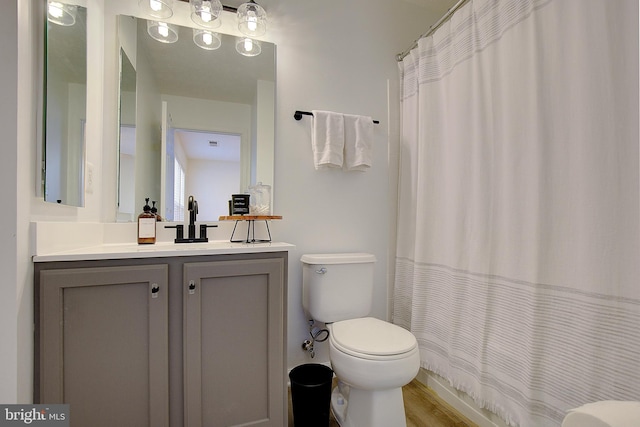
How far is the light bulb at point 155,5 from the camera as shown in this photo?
157 centimetres

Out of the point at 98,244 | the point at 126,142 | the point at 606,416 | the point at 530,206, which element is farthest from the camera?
the point at 126,142

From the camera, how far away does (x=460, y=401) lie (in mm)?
1591

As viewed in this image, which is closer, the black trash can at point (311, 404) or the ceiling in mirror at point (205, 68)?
the black trash can at point (311, 404)

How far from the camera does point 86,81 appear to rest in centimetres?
133

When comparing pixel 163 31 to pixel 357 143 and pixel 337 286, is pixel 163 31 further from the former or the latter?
pixel 337 286

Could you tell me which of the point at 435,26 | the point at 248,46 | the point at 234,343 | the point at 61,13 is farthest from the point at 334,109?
the point at 234,343

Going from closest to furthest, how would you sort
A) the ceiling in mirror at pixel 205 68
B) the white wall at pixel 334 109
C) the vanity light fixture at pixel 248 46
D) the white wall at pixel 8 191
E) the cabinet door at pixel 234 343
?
the white wall at pixel 8 191 → the cabinet door at pixel 234 343 → the ceiling in mirror at pixel 205 68 → the vanity light fixture at pixel 248 46 → the white wall at pixel 334 109

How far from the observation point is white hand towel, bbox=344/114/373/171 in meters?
1.94

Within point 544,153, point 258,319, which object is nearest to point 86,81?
point 258,319

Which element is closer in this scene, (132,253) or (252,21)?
(132,253)

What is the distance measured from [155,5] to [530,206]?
207 cm

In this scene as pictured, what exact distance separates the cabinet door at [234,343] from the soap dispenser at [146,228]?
0.44 meters
